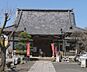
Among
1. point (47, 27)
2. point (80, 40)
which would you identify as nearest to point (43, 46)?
point (47, 27)

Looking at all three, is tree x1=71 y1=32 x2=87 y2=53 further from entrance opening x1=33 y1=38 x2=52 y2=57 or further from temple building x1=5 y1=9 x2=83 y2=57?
entrance opening x1=33 y1=38 x2=52 y2=57

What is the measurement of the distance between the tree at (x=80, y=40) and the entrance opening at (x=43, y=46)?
5.94 meters

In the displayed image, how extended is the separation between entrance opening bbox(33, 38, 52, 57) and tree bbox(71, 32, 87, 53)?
5.94m

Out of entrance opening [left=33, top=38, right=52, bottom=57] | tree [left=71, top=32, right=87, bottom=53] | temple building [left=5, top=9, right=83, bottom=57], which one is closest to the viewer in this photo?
tree [left=71, top=32, right=87, bottom=53]

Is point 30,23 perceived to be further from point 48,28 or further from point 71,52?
Result: point 71,52

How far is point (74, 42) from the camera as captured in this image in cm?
4559

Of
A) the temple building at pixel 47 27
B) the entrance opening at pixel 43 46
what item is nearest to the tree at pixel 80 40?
the temple building at pixel 47 27

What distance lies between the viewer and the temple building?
47.1m

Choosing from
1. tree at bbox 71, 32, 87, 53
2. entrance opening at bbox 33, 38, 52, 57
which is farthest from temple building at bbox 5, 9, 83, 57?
tree at bbox 71, 32, 87, 53

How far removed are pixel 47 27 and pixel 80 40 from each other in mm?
9736

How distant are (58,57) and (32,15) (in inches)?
566

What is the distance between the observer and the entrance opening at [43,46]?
48.2m

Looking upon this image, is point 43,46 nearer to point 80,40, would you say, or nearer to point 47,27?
point 47,27

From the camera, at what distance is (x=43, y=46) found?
4897cm
